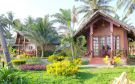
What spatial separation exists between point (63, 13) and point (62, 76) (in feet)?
85.9

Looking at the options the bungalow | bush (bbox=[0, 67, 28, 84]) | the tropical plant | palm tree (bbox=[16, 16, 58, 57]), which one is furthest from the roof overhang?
palm tree (bbox=[16, 16, 58, 57])

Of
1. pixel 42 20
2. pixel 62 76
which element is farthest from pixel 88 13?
pixel 62 76

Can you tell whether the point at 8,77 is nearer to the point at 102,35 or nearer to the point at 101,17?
the point at 101,17

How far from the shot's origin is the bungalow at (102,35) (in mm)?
21297

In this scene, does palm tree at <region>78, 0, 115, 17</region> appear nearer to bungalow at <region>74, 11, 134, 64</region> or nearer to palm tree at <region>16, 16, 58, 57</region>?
palm tree at <region>16, 16, 58, 57</region>

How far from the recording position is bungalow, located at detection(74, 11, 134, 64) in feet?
69.9

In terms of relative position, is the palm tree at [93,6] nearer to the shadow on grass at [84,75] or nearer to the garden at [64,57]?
the garden at [64,57]

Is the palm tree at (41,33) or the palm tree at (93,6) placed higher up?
the palm tree at (93,6)

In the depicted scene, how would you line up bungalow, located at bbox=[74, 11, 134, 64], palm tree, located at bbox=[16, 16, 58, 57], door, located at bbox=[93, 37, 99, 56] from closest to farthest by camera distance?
bungalow, located at bbox=[74, 11, 134, 64] → door, located at bbox=[93, 37, 99, 56] → palm tree, located at bbox=[16, 16, 58, 57]

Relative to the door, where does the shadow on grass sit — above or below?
below

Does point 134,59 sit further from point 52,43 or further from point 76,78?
point 52,43

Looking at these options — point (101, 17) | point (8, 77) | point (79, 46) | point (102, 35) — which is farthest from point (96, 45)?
point (8, 77)

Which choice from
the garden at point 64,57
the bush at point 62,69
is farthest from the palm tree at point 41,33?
the bush at point 62,69

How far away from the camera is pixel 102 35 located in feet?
75.0
